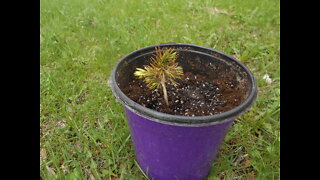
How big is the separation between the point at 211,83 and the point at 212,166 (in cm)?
59

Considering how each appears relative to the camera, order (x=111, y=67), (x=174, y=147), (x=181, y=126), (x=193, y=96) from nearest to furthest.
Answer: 1. (x=181, y=126)
2. (x=174, y=147)
3. (x=193, y=96)
4. (x=111, y=67)

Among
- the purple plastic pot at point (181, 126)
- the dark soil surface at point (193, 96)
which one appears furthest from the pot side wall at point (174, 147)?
the dark soil surface at point (193, 96)

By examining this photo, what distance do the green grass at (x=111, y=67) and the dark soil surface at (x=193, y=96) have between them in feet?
1.51

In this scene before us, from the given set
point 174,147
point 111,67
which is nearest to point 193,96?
point 174,147

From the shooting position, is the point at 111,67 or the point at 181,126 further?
the point at 111,67

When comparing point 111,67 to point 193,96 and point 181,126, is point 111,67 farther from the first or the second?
point 181,126

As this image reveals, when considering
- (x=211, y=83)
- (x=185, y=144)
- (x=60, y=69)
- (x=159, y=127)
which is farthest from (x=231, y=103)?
(x=60, y=69)

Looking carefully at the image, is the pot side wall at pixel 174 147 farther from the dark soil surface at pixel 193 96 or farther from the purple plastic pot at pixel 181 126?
the dark soil surface at pixel 193 96

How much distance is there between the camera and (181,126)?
3.94 ft

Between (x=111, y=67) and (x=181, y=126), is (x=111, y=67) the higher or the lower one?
the lower one

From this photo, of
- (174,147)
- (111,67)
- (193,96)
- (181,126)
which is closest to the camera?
(181,126)

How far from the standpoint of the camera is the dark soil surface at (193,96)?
1.54 meters

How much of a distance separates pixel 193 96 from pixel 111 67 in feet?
4.17

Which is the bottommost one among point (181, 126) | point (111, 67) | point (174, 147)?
point (111, 67)
